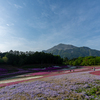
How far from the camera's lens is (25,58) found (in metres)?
58.1

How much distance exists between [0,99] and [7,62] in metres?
47.8

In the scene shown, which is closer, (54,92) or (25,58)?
(54,92)

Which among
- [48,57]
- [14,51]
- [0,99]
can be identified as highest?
[14,51]

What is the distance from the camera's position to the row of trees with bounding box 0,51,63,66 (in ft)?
166

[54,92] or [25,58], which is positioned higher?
[25,58]

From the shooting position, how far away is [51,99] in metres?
7.04

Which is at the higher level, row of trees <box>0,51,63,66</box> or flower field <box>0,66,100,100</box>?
row of trees <box>0,51,63,66</box>

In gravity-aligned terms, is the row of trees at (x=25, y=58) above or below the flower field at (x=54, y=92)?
above

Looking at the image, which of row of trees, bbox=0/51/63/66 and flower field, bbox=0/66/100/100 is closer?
flower field, bbox=0/66/100/100

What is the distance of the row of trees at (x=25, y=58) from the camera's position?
50578 mm

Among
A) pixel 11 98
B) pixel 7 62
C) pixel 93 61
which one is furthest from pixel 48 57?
pixel 11 98

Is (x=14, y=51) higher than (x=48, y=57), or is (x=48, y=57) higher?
(x=14, y=51)

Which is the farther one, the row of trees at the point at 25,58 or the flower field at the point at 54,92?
the row of trees at the point at 25,58

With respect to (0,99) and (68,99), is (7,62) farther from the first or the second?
(68,99)
